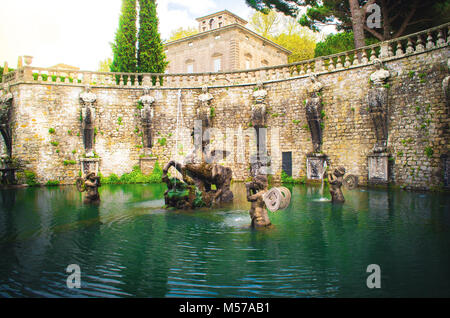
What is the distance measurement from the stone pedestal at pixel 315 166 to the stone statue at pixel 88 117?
12.6 meters

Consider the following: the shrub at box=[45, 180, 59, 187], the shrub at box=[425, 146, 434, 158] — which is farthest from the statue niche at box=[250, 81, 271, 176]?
the shrub at box=[45, 180, 59, 187]

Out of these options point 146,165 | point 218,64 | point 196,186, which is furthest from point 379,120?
point 218,64

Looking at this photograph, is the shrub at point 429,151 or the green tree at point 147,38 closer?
the shrub at point 429,151

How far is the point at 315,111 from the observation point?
16625 mm

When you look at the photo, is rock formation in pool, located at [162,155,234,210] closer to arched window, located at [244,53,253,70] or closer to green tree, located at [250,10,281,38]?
arched window, located at [244,53,253,70]

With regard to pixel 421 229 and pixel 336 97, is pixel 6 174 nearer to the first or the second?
pixel 336 97

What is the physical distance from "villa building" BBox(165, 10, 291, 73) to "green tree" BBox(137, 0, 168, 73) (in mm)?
9339

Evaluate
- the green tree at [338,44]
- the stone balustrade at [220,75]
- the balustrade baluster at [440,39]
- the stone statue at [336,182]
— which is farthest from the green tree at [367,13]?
the stone statue at [336,182]

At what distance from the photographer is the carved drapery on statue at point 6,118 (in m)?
18.2

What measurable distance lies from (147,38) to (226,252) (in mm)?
22415

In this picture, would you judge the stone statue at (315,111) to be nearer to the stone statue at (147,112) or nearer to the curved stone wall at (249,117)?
the curved stone wall at (249,117)

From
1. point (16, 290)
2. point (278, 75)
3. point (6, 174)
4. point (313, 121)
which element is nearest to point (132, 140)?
point (6, 174)

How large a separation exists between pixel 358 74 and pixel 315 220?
33.5 feet

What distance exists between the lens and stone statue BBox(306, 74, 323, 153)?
16641 mm
